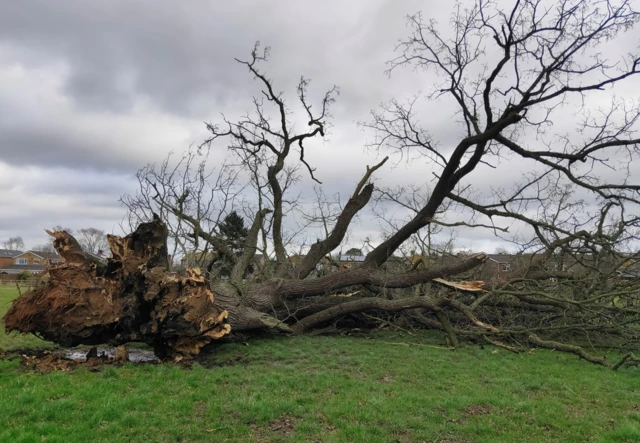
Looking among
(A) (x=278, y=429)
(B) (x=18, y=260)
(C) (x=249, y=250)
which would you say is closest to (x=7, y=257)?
(B) (x=18, y=260)

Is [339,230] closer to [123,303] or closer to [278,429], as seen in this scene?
[123,303]

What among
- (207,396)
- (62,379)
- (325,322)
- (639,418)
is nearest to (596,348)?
(639,418)

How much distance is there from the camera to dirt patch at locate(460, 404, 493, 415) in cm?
459

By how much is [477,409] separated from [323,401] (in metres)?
1.65

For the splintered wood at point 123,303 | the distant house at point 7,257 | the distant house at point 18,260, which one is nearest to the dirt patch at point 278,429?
the splintered wood at point 123,303

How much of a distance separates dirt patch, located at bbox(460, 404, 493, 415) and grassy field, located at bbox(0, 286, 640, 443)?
1 cm

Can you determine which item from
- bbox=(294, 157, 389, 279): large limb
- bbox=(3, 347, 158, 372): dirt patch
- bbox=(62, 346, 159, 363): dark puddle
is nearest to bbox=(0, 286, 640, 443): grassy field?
bbox=(3, 347, 158, 372): dirt patch

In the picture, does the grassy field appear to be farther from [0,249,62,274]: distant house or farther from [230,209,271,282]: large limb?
[0,249,62,274]: distant house

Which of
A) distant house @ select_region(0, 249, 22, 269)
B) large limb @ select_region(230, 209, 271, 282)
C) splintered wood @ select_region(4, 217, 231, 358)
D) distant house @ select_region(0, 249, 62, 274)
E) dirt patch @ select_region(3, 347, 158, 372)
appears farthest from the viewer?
distant house @ select_region(0, 249, 22, 269)

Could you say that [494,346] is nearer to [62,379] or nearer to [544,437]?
[544,437]

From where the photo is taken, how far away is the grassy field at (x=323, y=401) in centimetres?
393

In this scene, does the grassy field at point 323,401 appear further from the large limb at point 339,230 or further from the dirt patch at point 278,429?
the large limb at point 339,230

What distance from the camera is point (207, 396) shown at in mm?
4812

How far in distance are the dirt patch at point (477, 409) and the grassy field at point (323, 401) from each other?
0.01 metres
